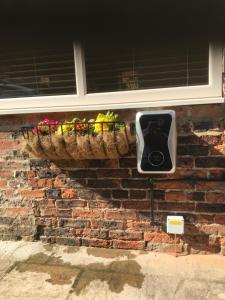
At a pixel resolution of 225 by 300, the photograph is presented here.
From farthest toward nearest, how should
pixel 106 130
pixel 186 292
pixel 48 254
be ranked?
1. pixel 48 254
2. pixel 106 130
3. pixel 186 292

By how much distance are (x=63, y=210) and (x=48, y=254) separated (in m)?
0.39

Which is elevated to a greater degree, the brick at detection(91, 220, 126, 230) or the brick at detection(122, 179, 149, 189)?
the brick at detection(122, 179, 149, 189)

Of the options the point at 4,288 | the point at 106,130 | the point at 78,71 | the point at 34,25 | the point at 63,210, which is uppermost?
the point at 78,71

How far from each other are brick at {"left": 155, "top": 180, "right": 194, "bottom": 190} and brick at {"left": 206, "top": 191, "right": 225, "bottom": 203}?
5.7 inches

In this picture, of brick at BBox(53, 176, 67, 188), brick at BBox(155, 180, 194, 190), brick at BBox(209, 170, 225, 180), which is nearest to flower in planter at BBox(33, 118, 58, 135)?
brick at BBox(53, 176, 67, 188)

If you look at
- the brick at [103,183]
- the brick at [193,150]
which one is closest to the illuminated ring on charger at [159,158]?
the brick at [193,150]

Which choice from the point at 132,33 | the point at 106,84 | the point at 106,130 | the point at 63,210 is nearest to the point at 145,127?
the point at 106,130

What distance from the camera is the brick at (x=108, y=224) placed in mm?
2756

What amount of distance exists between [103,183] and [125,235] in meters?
0.49

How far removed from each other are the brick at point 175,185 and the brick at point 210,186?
60mm

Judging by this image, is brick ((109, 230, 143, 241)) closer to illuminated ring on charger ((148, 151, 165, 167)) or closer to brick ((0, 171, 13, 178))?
illuminated ring on charger ((148, 151, 165, 167))

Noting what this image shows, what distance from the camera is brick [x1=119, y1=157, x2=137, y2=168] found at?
2619mm

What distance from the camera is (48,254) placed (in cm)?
279

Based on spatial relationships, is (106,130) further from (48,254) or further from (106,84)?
(48,254)
